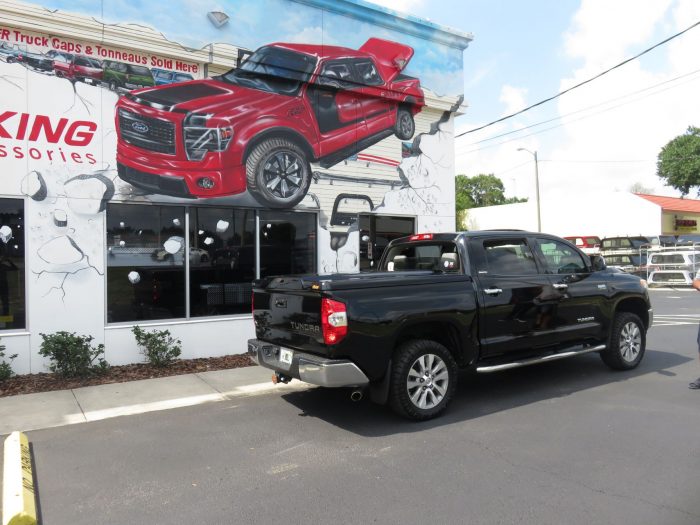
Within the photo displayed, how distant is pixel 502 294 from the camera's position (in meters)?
5.96

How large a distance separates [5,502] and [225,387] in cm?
341

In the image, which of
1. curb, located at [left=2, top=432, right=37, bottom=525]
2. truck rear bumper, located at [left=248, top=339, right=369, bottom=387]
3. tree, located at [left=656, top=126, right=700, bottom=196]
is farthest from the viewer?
tree, located at [left=656, top=126, right=700, bottom=196]

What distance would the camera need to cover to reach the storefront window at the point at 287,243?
9.26 metres

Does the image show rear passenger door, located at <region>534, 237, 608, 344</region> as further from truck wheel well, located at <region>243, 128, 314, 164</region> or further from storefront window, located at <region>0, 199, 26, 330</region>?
storefront window, located at <region>0, 199, 26, 330</region>

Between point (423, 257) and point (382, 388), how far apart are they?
1.96 meters

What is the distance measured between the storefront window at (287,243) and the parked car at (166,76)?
243 centimetres

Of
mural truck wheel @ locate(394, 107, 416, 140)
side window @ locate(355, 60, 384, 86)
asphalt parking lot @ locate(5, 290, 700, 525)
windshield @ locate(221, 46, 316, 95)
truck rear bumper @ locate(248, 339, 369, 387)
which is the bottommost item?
asphalt parking lot @ locate(5, 290, 700, 525)

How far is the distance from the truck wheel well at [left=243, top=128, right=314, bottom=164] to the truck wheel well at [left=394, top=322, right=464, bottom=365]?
4.84m

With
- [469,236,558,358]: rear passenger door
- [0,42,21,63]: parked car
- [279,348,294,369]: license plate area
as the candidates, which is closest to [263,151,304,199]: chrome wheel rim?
[0,42,21,63]: parked car

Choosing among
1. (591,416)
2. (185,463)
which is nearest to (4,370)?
(185,463)

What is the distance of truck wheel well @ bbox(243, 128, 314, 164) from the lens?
29.6 feet

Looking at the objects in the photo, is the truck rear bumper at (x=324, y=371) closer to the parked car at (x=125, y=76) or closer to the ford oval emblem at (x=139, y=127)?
the ford oval emblem at (x=139, y=127)

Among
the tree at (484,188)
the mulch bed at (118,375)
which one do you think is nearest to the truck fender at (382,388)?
the mulch bed at (118,375)

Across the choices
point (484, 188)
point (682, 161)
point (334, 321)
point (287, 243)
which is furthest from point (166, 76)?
point (484, 188)
